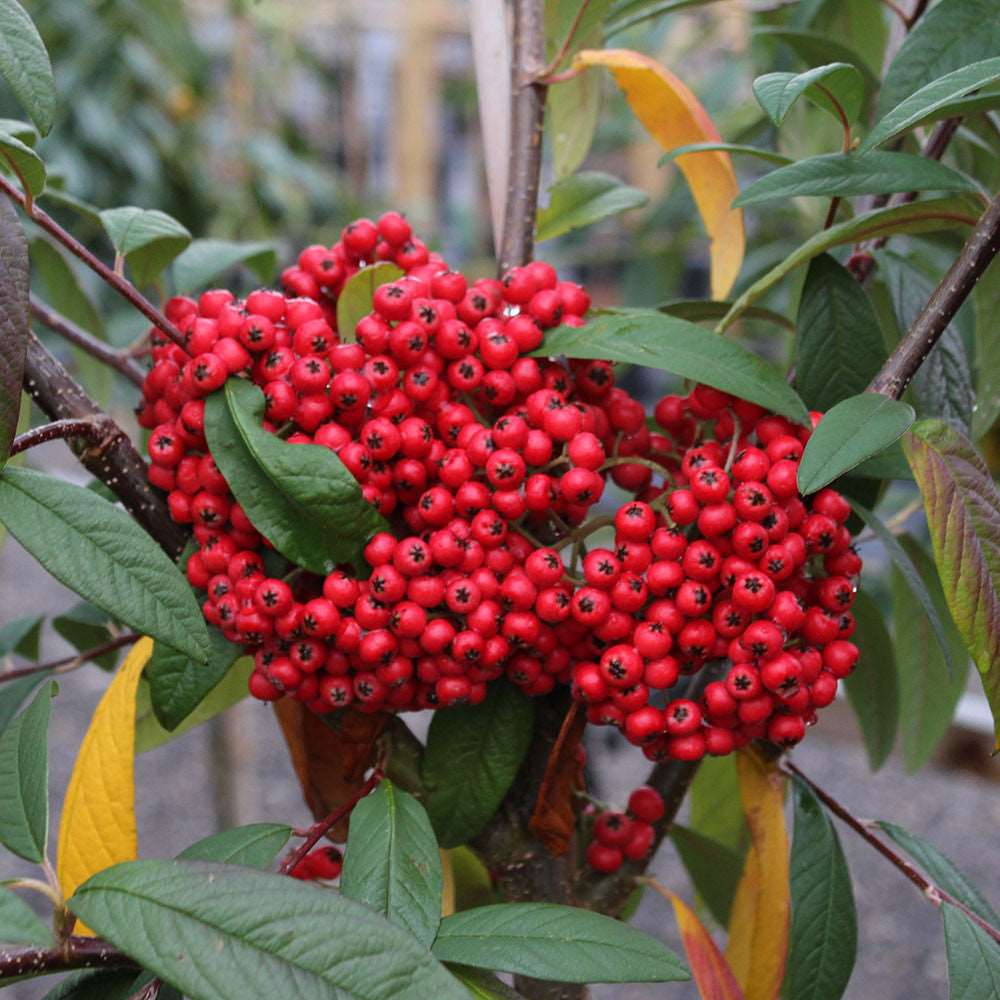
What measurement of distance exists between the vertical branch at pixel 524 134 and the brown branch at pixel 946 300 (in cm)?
22

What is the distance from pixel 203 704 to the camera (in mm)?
720

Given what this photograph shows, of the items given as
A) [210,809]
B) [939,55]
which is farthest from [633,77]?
[210,809]

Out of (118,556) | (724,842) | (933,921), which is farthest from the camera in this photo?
(933,921)

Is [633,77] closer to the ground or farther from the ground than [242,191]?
farther from the ground

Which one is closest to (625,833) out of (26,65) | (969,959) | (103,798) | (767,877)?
(767,877)

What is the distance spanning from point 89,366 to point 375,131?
4.29 m

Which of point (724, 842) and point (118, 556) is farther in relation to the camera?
point (724, 842)

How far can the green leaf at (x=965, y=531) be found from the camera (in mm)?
466

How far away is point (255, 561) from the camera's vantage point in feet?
1.79

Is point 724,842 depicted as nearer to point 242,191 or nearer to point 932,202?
point 932,202

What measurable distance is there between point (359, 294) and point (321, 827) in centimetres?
27

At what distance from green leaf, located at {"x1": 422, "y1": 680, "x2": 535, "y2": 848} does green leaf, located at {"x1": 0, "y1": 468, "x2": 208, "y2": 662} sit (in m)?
0.16

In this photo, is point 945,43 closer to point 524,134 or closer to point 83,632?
point 524,134

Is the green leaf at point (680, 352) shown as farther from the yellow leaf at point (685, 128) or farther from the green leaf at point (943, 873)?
the green leaf at point (943, 873)
